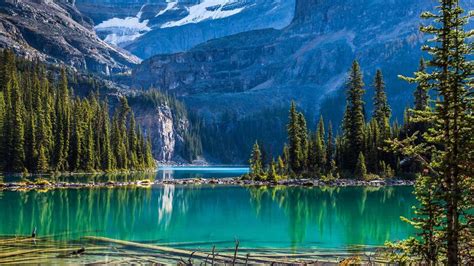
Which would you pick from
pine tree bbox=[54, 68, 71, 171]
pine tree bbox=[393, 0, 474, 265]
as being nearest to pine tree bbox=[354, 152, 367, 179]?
pine tree bbox=[54, 68, 71, 171]

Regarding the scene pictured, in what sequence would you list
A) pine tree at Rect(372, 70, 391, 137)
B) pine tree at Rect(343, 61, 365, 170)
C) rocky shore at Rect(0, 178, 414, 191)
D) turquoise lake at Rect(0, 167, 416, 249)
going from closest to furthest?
turquoise lake at Rect(0, 167, 416, 249)
rocky shore at Rect(0, 178, 414, 191)
pine tree at Rect(343, 61, 365, 170)
pine tree at Rect(372, 70, 391, 137)

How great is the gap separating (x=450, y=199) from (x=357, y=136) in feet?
247

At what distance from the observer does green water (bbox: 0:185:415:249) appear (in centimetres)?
3297

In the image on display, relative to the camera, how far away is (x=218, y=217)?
43938 millimetres

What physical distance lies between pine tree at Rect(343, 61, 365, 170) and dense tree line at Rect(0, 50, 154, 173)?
2247 inches

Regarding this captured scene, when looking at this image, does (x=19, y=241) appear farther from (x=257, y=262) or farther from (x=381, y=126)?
(x=381, y=126)

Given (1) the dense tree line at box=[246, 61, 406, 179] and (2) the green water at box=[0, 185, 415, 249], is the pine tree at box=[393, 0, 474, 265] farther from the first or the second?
(1) the dense tree line at box=[246, 61, 406, 179]

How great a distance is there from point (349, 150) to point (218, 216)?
5030 centimetres

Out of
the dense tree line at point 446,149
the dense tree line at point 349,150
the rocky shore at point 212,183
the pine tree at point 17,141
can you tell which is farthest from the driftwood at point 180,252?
the pine tree at point 17,141

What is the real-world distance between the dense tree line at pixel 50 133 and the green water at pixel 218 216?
40602mm

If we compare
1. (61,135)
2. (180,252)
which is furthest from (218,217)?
(61,135)

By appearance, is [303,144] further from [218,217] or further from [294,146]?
[218,217]

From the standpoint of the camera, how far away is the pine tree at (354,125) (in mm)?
89375

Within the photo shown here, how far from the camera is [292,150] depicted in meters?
94.8
